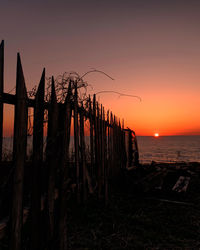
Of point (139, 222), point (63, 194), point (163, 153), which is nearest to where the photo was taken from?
point (63, 194)

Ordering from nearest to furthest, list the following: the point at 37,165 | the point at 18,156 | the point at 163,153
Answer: the point at 18,156 → the point at 37,165 → the point at 163,153

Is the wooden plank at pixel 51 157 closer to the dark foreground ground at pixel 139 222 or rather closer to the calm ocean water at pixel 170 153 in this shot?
the dark foreground ground at pixel 139 222

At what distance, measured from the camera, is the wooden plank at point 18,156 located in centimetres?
151

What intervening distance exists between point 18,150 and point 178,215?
3.64 meters

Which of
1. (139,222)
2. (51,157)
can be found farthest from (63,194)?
(139,222)

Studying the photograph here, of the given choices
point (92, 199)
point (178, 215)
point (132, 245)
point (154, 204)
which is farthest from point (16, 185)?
point (154, 204)

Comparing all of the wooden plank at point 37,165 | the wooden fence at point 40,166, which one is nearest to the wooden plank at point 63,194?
the wooden fence at point 40,166

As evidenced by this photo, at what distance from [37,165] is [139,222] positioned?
8.28 feet

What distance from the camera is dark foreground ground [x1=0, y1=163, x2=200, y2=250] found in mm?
2625

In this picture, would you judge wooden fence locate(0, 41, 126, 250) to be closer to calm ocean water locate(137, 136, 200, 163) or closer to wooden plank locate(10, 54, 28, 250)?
wooden plank locate(10, 54, 28, 250)

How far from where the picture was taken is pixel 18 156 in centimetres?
153

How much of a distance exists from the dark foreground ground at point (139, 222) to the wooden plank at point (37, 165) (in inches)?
30.1

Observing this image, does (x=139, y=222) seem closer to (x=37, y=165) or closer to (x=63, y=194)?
(x=63, y=194)

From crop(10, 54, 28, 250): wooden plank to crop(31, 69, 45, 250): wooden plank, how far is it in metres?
0.15
